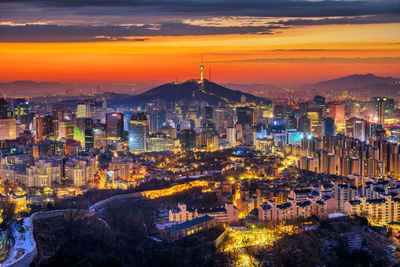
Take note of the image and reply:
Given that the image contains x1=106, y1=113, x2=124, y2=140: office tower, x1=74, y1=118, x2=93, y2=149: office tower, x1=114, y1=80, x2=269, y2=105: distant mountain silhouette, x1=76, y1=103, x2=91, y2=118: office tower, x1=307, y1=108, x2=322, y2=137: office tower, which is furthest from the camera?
x1=114, y1=80, x2=269, y2=105: distant mountain silhouette

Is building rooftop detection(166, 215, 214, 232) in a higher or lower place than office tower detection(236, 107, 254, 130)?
lower

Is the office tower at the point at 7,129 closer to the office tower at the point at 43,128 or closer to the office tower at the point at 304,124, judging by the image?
the office tower at the point at 43,128

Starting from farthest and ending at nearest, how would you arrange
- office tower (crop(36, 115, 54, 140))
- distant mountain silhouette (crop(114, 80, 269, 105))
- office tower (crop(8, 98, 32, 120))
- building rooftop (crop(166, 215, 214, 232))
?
1. distant mountain silhouette (crop(114, 80, 269, 105))
2. office tower (crop(8, 98, 32, 120))
3. office tower (crop(36, 115, 54, 140))
4. building rooftop (crop(166, 215, 214, 232))

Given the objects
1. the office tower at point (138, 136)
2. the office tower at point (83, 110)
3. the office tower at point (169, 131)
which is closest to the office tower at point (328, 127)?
the office tower at point (169, 131)

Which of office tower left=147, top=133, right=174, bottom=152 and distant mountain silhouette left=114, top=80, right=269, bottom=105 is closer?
office tower left=147, top=133, right=174, bottom=152

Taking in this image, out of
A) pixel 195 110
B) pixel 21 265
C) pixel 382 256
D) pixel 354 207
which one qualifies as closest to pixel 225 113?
pixel 195 110

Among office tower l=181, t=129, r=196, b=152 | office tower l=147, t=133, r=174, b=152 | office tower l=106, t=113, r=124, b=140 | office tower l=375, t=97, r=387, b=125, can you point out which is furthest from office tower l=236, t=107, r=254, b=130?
office tower l=106, t=113, r=124, b=140

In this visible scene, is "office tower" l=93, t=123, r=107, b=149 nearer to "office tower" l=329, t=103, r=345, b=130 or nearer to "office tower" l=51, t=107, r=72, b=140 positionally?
"office tower" l=51, t=107, r=72, b=140
